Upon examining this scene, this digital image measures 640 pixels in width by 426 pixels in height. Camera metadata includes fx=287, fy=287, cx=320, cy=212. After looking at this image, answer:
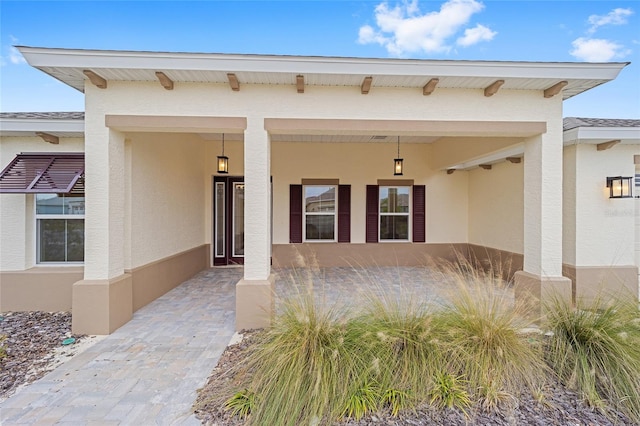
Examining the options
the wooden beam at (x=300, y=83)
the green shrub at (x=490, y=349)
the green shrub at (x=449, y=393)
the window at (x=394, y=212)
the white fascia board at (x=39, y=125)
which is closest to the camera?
the green shrub at (x=449, y=393)

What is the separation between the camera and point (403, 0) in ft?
22.7

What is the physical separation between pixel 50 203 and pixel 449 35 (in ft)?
34.2

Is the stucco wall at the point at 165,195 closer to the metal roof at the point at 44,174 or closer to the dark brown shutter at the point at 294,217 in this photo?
the metal roof at the point at 44,174

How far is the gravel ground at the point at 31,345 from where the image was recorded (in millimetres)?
3195

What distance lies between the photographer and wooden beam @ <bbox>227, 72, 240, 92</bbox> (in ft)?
13.4

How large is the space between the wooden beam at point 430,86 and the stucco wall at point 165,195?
4.91 meters

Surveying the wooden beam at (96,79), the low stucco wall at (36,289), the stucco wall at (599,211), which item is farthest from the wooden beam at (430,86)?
the low stucco wall at (36,289)

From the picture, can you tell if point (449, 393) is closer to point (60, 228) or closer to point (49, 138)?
point (60, 228)

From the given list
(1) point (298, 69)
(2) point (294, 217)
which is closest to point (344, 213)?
(2) point (294, 217)

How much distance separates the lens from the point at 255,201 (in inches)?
171

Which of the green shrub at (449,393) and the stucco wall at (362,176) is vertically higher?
the stucco wall at (362,176)

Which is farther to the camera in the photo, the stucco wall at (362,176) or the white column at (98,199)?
the stucco wall at (362,176)

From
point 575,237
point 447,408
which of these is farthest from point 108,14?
point 575,237

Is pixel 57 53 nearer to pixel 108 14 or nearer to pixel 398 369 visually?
pixel 108 14
